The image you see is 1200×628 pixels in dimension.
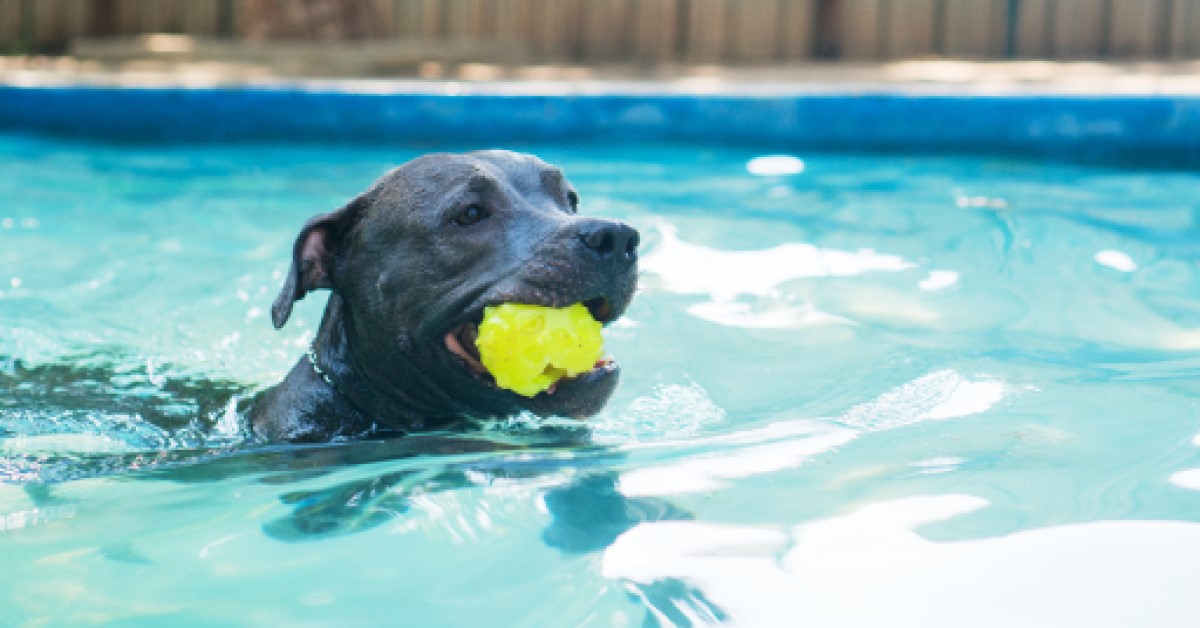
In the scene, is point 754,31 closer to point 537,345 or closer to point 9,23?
point 9,23

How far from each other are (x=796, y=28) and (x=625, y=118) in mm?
6204

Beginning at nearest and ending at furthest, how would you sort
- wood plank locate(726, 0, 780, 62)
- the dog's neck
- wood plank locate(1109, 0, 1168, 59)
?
1. the dog's neck
2. wood plank locate(1109, 0, 1168, 59)
3. wood plank locate(726, 0, 780, 62)

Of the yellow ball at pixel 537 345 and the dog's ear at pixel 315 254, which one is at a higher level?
the dog's ear at pixel 315 254

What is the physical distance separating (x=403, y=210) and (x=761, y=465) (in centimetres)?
128

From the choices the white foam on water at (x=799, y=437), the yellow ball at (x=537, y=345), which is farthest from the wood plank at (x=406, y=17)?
the yellow ball at (x=537, y=345)

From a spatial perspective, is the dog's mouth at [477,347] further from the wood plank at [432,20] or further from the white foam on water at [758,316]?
the wood plank at [432,20]

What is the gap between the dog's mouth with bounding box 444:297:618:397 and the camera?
3.39 m

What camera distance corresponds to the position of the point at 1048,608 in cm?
230

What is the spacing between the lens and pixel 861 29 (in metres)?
14.8

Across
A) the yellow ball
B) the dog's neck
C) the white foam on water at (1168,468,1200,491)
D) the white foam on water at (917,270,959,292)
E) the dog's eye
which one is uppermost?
the dog's eye

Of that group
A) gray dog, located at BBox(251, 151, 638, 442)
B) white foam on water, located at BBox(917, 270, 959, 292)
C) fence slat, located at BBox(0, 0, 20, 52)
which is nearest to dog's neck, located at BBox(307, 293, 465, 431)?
gray dog, located at BBox(251, 151, 638, 442)

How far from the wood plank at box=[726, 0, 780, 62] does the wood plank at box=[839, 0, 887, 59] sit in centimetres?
71

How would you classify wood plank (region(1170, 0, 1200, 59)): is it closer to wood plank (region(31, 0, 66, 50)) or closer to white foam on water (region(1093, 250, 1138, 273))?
white foam on water (region(1093, 250, 1138, 273))

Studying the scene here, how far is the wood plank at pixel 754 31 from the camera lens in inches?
583
